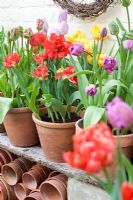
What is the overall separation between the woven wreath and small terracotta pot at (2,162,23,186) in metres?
0.62

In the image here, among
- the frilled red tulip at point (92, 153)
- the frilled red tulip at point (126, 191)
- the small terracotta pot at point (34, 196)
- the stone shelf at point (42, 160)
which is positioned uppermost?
the frilled red tulip at point (92, 153)

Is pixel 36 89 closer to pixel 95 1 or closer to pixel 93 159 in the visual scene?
pixel 95 1

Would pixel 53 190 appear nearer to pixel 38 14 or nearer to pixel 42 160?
pixel 42 160

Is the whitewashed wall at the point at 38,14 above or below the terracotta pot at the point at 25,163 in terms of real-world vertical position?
above

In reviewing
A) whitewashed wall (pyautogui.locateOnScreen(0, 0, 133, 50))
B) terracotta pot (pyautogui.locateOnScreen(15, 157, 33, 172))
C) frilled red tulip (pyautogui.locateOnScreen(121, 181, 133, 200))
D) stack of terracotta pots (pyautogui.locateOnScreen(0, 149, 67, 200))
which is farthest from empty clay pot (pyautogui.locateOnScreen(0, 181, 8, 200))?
frilled red tulip (pyautogui.locateOnScreen(121, 181, 133, 200))

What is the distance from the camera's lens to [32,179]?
114 cm

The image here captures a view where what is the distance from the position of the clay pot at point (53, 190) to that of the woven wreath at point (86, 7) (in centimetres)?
65

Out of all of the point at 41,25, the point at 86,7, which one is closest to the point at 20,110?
the point at 41,25

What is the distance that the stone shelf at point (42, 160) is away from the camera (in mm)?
841

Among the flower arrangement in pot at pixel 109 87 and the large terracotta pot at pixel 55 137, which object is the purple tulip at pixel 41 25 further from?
the large terracotta pot at pixel 55 137

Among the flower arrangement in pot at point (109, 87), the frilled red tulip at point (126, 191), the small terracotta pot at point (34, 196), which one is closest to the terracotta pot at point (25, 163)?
the small terracotta pot at point (34, 196)

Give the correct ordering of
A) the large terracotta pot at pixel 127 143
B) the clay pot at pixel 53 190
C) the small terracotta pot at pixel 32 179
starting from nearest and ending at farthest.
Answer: the large terracotta pot at pixel 127 143, the clay pot at pixel 53 190, the small terracotta pot at pixel 32 179

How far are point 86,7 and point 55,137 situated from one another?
1.94 ft

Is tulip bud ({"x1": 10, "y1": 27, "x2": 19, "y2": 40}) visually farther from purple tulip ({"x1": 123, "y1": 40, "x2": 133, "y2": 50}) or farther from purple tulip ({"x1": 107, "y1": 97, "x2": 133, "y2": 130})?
purple tulip ({"x1": 107, "y1": 97, "x2": 133, "y2": 130})
